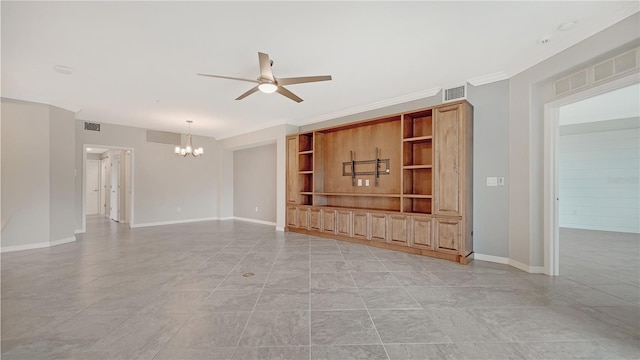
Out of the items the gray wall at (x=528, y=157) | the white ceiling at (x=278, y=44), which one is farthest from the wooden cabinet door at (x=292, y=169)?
the gray wall at (x=528, y=157)

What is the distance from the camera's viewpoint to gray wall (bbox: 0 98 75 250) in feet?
15.1

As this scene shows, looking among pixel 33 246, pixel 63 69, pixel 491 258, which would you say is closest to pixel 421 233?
pixel 491 258

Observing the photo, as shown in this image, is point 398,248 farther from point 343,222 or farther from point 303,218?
point 303,218

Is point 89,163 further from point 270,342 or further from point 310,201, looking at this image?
point 270,342

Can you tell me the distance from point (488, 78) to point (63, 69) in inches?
245

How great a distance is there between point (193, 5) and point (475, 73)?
3.80 meters

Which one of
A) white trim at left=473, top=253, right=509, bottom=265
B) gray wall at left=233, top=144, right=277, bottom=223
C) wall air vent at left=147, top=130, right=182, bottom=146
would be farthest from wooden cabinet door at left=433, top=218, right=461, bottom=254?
wall air vent at left=147, top=130, right=182, bottom=146

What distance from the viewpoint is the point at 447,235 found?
406 cm

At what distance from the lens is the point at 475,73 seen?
12.8ft

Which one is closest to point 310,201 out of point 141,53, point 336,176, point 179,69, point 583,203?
point 336,176

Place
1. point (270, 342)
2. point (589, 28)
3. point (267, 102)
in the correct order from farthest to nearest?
point (267, 102)
point (589, 28)
point (270, 342)

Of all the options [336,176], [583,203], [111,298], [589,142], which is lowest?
[111,298]

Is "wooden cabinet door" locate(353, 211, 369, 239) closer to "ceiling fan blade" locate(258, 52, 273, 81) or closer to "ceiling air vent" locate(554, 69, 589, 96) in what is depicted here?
"ceiling fan blade" locate(258, 52, 273, 81)

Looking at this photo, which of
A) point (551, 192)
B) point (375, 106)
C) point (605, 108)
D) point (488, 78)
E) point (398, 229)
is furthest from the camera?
point (605, 108)
